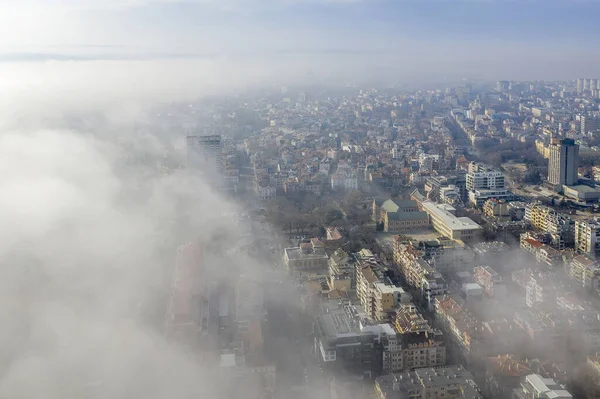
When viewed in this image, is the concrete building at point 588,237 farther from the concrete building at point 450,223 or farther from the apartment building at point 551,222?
the concrete building at point 450,223

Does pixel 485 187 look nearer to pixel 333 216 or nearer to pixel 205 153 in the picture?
pixel 333 216

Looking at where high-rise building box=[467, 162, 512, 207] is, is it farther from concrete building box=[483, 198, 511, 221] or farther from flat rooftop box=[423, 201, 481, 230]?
flat rooftop box=[423, 201, 481, 230]

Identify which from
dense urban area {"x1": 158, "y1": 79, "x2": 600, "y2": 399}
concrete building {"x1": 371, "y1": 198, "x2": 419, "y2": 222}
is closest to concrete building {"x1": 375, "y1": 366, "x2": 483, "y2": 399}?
dense urban area {"x1": 158, "y1": 79, "x2": 600, "y2": 399}

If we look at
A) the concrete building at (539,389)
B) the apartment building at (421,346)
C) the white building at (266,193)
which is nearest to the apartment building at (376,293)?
the apartment building at (421,346)

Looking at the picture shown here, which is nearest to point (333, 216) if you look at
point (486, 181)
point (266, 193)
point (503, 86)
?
point (266, 193)

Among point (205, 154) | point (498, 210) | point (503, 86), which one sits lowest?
point (498, 210)

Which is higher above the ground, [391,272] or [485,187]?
[485,187]

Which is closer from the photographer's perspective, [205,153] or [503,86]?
[205,153]
